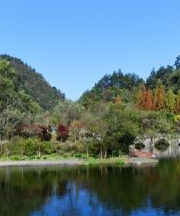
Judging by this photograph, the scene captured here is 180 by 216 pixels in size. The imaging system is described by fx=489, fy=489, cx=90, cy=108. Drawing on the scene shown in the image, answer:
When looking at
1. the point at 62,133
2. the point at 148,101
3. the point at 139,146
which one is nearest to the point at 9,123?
the point at 62,133

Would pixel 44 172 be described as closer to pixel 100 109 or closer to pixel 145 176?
pixel 145 176

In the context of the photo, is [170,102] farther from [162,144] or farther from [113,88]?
[113,88]

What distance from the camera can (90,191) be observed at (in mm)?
39812

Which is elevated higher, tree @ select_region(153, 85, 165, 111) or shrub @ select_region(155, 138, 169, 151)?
tree @ select_region(153, 85, 165, 111)

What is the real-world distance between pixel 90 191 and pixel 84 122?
105ft

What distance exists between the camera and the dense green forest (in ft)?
197

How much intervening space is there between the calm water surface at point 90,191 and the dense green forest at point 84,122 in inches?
281

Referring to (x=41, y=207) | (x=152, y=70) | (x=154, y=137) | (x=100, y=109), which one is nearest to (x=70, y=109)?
(x=100, y=109)

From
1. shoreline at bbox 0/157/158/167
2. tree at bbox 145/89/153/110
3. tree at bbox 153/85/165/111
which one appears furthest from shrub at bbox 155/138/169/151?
shoreline at bbox 0/157/158/167

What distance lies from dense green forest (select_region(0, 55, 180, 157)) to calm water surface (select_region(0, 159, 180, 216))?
23.4 feet

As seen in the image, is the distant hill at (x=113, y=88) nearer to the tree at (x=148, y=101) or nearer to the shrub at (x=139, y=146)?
the tree at (x=148, y=101)

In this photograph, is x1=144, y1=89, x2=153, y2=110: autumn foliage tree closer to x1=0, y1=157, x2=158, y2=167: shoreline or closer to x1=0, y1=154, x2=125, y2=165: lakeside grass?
x1=0, y1=154, x2=125, y2=165: lakeside grass

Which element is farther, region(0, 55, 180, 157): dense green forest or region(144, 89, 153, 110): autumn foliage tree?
region(144, 89, 153, 110): autumn foliage tree

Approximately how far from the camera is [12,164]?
2210 inches
